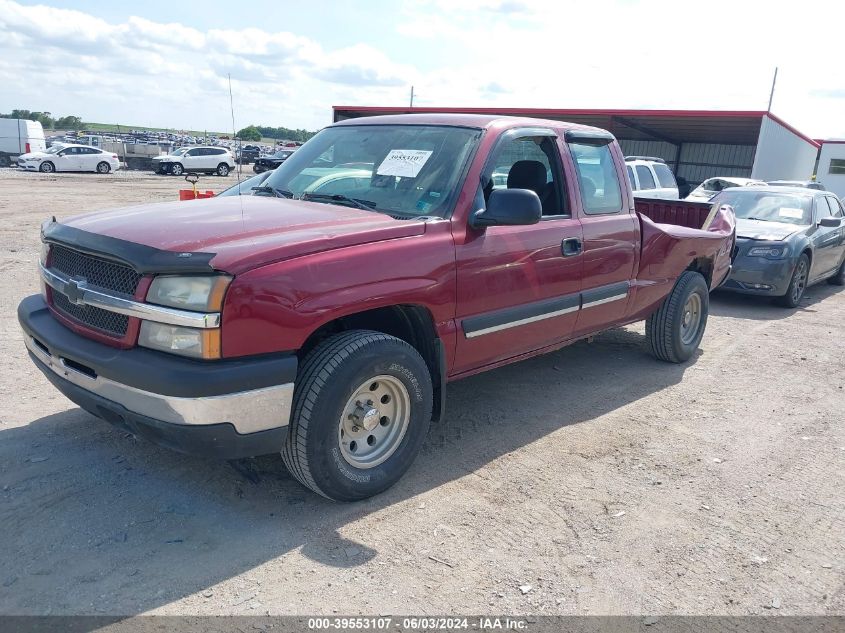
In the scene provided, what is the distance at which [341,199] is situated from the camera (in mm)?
4215

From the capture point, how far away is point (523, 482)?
3.98m

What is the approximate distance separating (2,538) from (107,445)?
3.23 feet

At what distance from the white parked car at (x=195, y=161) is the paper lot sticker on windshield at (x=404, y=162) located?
33.7 m

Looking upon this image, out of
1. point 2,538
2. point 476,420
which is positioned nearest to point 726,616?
point 476,420

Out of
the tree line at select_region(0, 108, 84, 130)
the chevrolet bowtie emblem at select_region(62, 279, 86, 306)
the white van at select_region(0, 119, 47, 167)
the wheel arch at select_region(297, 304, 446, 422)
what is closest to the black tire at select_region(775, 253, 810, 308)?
the wheel arch at select_region(297, 304, 446, 422)

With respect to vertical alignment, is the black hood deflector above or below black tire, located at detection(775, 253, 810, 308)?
above

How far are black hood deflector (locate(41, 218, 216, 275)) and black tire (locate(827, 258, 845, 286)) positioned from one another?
37.6ft

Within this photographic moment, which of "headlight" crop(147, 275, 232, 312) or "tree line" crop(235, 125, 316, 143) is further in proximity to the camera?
"tree line" crop(235, 125, 316, 143)

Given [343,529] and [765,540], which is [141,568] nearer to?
[343,529]

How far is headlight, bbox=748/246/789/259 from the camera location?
9.26 meters

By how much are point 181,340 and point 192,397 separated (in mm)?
266

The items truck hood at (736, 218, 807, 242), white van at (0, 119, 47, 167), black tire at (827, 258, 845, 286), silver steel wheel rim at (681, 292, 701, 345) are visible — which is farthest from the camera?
white van at (0, 119, 47, 167)

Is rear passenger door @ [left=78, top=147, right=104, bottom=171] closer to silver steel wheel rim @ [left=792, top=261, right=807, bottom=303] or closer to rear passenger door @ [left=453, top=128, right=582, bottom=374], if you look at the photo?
silver steel wheel rim @ [left=792, top=261, right=807, bottom=303]

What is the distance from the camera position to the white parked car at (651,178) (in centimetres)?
1428
